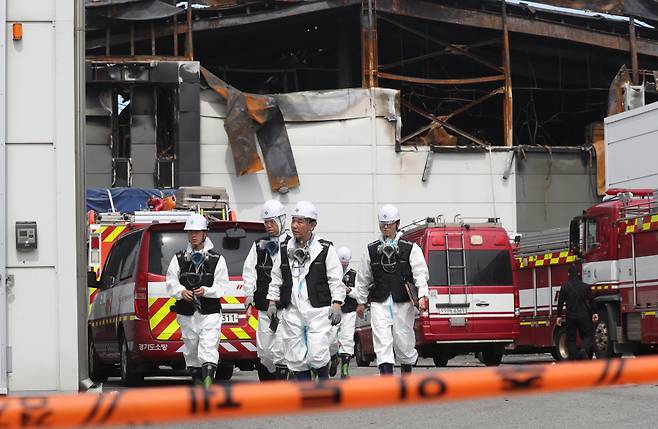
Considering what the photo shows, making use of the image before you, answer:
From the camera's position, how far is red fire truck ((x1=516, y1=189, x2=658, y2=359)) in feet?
65.4

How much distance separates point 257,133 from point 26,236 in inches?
843

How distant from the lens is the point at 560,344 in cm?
2275

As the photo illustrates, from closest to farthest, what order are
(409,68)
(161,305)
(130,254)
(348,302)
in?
(161,305) < (130,254) < (348,302) < (409,68)

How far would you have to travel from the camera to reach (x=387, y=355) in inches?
531

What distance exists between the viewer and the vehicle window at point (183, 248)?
15320 millimetres

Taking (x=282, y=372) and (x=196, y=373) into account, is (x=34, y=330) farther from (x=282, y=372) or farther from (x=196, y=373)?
(x=282, y=372)

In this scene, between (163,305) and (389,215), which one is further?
(163,305)

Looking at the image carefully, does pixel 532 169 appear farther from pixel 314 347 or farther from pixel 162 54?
pixel 314 347

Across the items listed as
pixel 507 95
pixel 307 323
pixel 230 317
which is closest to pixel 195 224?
pixel 307 323

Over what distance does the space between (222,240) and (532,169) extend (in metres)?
21.2

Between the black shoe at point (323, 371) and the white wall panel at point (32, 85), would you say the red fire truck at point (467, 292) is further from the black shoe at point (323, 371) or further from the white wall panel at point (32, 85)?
the white wall panel at point (32, 85)

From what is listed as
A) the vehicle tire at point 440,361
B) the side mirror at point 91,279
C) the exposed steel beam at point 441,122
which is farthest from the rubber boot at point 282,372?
the exposed steel beam at point 441,122

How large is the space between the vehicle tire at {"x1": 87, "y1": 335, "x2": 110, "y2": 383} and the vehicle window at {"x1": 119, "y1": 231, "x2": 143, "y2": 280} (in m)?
1.79

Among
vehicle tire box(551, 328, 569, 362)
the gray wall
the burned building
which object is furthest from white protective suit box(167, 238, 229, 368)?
the gray wall
